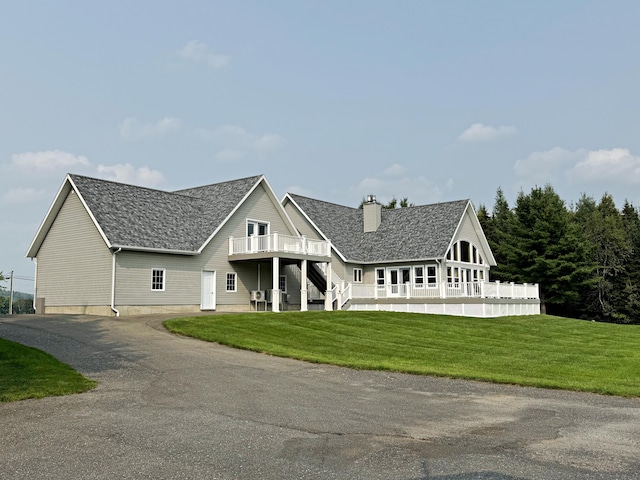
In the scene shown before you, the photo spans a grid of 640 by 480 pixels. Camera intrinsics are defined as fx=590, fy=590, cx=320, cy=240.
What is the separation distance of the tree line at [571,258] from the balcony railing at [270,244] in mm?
24198

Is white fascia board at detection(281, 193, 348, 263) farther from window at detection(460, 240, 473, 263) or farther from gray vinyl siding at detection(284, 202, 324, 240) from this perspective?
window at detection(460, 240, 473, 263)

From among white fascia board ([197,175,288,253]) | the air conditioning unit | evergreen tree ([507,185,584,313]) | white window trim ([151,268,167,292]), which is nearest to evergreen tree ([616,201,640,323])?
evergreen tree ([507,185,584,313])

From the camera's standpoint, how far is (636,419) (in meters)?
9.29

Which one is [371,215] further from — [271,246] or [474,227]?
[271,246]

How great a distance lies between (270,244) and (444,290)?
10.4 m

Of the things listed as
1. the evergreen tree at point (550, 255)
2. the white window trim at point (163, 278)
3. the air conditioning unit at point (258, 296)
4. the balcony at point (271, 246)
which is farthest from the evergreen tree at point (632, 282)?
the white window trim at point (163, 278)

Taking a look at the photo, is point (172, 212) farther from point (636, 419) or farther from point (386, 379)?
point (636, 419)

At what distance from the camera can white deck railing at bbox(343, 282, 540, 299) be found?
33.5m

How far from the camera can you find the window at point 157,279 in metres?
28.5

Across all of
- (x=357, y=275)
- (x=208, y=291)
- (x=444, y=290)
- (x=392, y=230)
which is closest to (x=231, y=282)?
(x=208, y=291)

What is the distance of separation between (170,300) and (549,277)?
32.9 meters

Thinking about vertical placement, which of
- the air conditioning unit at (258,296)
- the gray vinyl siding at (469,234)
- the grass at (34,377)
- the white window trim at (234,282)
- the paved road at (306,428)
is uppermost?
the gray vinyl siding at (469,234)

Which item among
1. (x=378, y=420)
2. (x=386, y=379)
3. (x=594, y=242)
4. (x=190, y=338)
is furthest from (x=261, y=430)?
(x=594, y=242)

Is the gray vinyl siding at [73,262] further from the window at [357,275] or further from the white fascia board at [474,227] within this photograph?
the white fascia board at [474,227]
